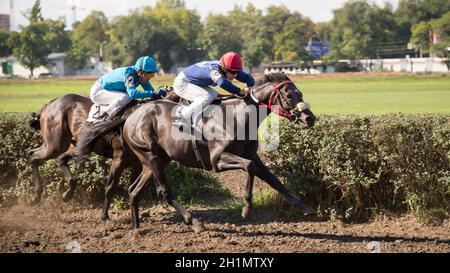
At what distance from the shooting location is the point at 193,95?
7309mm

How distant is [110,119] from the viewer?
26.2ft

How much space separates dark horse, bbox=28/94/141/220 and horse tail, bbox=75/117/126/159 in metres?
0.24

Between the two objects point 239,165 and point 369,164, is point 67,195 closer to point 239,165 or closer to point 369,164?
point 239,165

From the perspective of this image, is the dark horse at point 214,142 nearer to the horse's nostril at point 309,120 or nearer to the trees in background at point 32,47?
the horse's nostril at point 309,120

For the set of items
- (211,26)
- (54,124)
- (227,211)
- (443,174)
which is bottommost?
(227,211)

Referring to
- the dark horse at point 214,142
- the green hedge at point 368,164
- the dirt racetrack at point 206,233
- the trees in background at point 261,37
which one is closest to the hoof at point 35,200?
the dirt racetrack at point 206,233

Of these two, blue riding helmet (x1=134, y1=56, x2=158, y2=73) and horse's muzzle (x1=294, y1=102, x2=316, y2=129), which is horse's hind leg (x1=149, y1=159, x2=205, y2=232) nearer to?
blue riding helmet (x1=134, y1=56, x2=158, y2=73)

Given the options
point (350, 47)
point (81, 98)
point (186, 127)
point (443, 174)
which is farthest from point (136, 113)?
point (350, 47)

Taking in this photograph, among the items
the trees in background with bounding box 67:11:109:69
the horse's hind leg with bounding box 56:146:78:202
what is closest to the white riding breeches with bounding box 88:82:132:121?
the horse's hind leg with bounding box 56:146:78:202

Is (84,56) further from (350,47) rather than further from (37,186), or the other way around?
(37,186)

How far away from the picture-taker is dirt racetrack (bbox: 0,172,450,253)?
6594 millimetres
